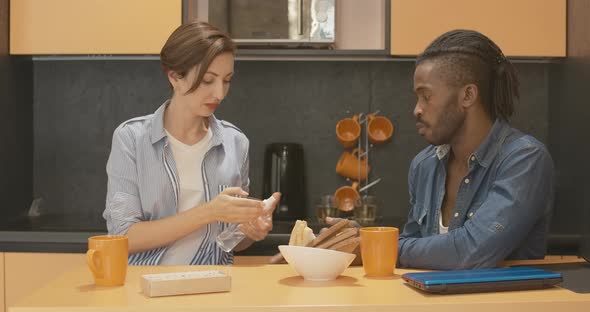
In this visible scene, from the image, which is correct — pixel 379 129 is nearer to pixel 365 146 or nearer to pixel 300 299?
pixel 365 146

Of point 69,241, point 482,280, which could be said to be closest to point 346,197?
point 69,241

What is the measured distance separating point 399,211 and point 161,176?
152 cm

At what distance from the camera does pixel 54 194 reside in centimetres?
348

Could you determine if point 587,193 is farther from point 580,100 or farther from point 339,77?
point 339,77

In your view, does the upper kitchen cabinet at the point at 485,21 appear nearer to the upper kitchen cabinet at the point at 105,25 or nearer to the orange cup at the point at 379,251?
the upper kitchen cabinet at the point at 105,25

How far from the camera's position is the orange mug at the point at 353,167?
3.39 m

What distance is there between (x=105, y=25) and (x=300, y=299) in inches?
75.8

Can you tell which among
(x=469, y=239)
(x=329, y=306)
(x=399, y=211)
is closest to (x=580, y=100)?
(x=399, y=211)

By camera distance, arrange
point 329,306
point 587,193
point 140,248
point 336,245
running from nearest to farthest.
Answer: point 329,306 < point 336,245 < point 140,248 < point 587,193

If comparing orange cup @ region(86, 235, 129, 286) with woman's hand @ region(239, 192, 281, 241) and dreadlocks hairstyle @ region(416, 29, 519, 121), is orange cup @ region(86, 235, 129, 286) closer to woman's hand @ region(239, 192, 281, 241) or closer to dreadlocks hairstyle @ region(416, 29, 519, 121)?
woman's hand @ region(239, 192, 281, 241)

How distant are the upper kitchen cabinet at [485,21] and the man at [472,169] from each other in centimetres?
90

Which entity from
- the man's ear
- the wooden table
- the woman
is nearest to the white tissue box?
the wooden table

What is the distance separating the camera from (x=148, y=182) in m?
2.13

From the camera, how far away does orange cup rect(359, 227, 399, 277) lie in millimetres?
1706
